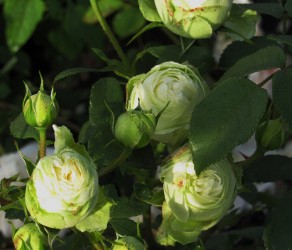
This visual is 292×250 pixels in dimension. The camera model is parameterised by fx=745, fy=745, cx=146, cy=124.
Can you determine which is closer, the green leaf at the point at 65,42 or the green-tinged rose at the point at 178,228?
the green-tinged rose at the point at 178,228

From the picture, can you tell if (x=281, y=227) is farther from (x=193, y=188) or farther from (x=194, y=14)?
(x=194, y=14)

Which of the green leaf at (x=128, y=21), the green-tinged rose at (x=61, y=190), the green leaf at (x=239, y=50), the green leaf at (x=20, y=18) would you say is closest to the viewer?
the green-tinged rose at (x=61, y=190)

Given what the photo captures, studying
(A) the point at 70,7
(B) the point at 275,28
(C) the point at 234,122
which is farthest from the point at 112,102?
(B) the point at 275,28

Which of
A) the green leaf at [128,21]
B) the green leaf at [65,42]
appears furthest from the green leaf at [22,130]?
the green leaf at [65,42]

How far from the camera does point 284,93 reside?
2.91 ft

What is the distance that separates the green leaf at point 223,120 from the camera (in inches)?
32.4

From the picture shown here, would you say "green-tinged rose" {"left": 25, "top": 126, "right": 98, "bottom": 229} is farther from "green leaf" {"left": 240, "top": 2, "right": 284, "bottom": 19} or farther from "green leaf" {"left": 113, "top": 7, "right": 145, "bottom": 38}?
"green leaf" {"left": 113, "top": 7, "right": 145, "bottom": 38}

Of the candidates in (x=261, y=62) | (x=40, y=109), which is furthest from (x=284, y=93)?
(x=40, y=109)

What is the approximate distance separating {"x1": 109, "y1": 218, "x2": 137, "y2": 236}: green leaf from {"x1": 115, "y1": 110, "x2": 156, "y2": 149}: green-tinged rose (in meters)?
0.12

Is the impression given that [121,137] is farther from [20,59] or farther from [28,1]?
[20,59]

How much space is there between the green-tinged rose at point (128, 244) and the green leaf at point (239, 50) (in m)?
0.37

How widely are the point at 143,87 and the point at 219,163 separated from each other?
131 mm

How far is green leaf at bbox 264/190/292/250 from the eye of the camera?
96cm

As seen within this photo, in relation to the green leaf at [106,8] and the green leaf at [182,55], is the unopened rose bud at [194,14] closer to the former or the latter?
the green leaf at [182,55]
